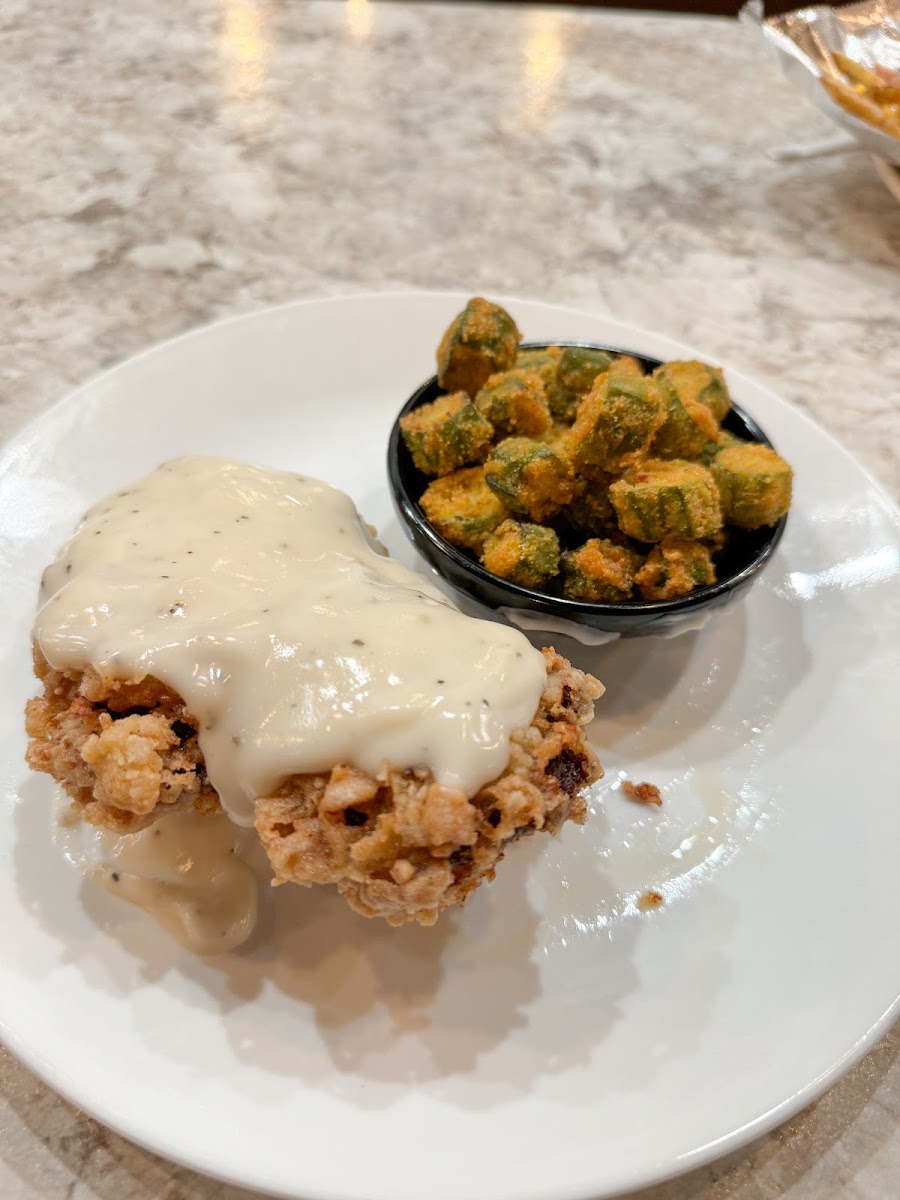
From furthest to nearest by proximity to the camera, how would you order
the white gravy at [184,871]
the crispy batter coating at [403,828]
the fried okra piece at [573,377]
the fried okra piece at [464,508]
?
1. the fried okra piece at [573,377]
2. the fried okra piece at [464,508]
3. the white gravy at [184,871]
4. the crispy batter coating at [403,828]

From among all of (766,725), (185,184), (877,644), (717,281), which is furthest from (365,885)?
(185,184)

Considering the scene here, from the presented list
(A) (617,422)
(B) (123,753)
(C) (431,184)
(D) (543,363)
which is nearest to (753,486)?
(A) (617,422)

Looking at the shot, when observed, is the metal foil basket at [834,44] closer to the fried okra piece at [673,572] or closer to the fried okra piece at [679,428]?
the fried okra piece at [679,428]

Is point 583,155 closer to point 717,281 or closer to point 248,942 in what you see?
point 717,281

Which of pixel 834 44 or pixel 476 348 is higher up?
pixel 834 44

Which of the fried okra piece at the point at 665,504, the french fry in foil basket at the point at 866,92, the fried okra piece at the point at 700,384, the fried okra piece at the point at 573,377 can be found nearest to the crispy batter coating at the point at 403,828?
the fried okra piece at the point at 665,504

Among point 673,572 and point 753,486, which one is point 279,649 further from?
point 753,486

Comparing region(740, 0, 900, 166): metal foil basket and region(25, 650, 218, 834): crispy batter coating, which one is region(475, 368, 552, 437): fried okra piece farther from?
region(740, 0, 900, 166): metal foil basket
